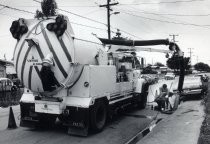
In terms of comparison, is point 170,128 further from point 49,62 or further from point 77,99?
point 49,62

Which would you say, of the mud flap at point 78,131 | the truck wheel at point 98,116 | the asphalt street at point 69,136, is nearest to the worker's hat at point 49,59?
the truck wheel at point 98,116

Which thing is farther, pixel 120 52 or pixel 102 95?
pixel 120 52

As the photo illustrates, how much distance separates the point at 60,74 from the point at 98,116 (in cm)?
210

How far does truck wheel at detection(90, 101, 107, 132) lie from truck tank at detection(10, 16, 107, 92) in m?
1.13

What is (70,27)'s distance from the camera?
8.82 meters

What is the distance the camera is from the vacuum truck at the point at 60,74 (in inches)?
340

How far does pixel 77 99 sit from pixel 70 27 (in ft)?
6.97

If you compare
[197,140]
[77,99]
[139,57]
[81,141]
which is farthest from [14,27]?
[139,57]

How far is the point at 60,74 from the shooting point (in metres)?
8.70

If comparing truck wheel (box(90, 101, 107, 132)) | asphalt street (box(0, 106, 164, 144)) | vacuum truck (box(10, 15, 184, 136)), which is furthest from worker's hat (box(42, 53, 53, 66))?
asphalt street (box(0, 106, 164, 144))

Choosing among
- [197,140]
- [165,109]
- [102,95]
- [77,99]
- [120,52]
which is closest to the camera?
[197,140]

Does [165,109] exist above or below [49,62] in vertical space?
below

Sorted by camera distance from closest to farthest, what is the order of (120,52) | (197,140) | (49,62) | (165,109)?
1. (197,140)
2. (49,62)
3. (120,52)
4. (165,109)

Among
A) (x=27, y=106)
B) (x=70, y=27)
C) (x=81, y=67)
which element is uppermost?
(x=70, y=27)
